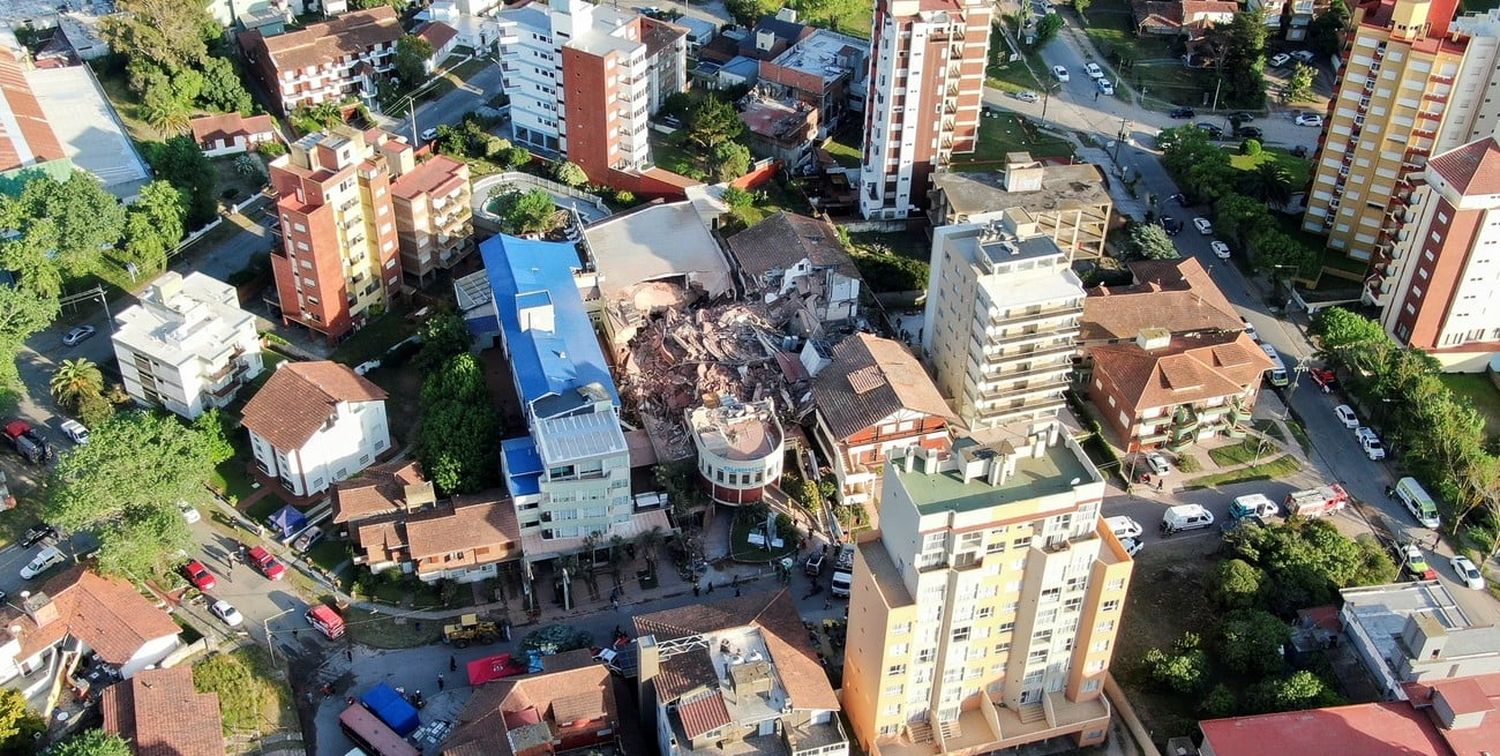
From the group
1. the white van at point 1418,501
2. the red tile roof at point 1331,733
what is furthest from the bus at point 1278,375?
the red tile roof at point 1331,733

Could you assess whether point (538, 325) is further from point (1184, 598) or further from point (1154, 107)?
point (1154, 107)

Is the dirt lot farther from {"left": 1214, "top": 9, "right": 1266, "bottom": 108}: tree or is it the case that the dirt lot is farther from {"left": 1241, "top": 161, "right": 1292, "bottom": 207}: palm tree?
{"left": 1214, "top": 9, "right": 1266, "bottom": 108}: tree

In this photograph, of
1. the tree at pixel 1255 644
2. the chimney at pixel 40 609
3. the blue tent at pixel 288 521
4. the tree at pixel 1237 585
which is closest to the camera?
the chimney at pixel 40 609

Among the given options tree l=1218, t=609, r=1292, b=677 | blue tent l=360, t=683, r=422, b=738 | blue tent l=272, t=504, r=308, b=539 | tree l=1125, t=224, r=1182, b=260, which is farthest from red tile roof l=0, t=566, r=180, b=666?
tree l=1125, t=224, r=1182, b=260

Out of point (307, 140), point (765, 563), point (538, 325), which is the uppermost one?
point (307, 140)

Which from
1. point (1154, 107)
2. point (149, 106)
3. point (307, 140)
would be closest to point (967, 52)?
point (1154, 107)

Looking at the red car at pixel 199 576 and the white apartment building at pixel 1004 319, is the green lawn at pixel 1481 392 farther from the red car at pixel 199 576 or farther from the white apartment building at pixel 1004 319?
the red car at pixel 199 576
